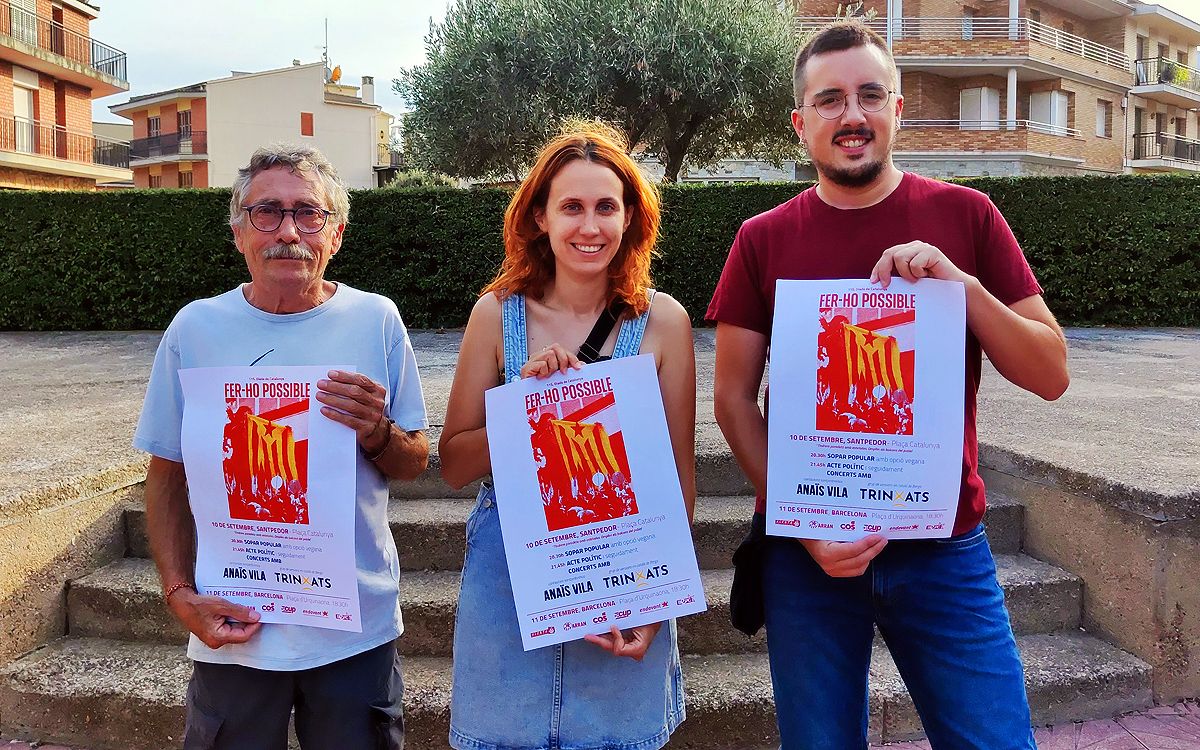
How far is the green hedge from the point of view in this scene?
11.3 metres

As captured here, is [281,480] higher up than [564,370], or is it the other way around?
[564,370]

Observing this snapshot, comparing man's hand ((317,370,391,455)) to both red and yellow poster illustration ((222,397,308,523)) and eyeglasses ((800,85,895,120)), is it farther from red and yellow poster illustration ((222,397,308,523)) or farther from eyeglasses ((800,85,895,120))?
eyeglasses ((800,85,895,120))

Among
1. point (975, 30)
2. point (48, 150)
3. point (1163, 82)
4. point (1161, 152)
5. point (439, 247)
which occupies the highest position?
point (975, 30)

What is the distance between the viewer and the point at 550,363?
1.69 meters

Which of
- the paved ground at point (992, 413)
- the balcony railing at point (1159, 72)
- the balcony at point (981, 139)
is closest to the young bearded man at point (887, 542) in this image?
the paved ground at point (992, 413)

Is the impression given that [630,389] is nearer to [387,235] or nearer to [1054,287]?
[387,235]

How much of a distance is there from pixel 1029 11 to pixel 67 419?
37.2 m

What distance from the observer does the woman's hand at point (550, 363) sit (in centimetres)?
168

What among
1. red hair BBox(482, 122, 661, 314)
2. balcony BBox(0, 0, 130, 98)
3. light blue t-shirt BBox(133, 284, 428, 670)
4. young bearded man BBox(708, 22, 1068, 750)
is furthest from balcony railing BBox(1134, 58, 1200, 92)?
light blue t-shirt BBox(133, 284, 428, 670)

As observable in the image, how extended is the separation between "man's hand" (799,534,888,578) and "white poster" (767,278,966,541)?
0.06 feet

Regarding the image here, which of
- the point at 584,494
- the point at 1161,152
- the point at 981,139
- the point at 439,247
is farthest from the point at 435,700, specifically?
the point at 1161,152

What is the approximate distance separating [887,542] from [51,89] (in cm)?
3844

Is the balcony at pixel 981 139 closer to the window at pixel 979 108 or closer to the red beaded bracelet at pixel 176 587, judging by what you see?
the window at pixel 979 108

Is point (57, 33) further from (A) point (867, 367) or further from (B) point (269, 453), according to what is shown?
(A) point (867, 367)
